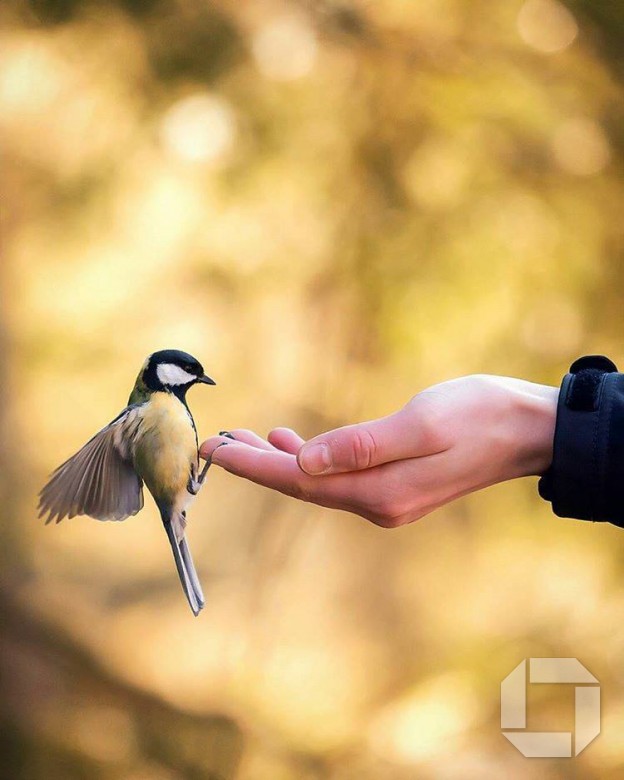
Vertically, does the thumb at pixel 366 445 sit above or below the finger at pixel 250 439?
below

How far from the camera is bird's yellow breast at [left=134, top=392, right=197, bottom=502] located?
2.22 ft

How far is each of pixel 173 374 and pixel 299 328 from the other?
595 mm

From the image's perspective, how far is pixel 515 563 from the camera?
4.33ft

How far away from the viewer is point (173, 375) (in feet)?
2.30

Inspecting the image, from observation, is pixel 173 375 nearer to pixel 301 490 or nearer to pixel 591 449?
pixel 301 490

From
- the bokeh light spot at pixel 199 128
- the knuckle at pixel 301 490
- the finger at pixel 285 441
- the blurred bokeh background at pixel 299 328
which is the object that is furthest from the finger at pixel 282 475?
the bokeh light spot at pixel 199 128

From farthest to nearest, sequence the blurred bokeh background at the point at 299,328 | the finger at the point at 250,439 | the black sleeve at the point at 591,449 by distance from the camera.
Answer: the blurred bokeh background at the point at 299,328, the finger at the point at 250,439, the black sleeve at the point at 591,449

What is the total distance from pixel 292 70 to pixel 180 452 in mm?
799

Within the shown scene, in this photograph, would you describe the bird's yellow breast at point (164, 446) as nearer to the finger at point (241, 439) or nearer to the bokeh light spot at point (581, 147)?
the finger at point (241, 439)

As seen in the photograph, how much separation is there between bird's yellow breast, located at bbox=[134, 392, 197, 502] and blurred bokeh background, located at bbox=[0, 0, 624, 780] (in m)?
0.50

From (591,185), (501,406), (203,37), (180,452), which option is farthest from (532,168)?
(180,452)

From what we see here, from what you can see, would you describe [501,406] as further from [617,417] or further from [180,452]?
[180,452]

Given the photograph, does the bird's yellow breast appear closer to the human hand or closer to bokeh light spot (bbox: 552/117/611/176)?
the human hand

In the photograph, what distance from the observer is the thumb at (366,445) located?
672mm
